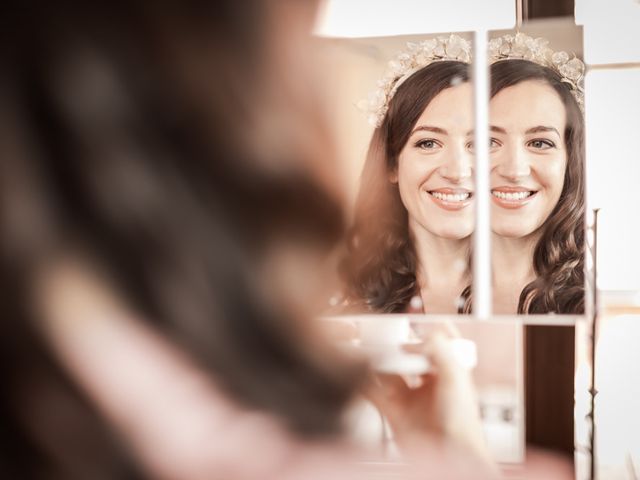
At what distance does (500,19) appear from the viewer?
3.74 ft

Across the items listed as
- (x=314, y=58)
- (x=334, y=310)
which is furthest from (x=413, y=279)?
(x=314, y=58)

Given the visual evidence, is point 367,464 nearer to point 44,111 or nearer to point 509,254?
point 509,254

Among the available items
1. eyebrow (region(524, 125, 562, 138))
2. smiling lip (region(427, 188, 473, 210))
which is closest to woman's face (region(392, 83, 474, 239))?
smiling lip (region(427, 188, 473, 210))

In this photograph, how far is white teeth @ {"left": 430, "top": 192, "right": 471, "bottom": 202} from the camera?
3.74ft

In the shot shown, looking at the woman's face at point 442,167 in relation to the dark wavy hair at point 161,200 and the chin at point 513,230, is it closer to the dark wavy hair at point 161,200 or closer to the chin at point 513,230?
the chin at point 513,230

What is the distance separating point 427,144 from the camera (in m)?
1.15

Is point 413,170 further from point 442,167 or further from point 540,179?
point 540,179

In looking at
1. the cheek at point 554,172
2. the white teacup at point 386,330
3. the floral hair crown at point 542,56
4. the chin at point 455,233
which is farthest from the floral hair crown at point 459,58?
the white teacup at point 386,330

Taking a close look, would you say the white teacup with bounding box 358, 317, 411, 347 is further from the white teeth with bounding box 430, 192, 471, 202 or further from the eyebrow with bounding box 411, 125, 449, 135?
the eyebrow with bounding box 411, 125, 449, 135

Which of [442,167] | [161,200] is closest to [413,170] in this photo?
[442,167]

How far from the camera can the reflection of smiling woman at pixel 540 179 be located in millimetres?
1115

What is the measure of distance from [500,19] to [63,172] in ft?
3.14

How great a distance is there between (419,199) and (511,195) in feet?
0.57

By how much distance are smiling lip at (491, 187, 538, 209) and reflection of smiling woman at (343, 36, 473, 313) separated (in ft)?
0.16
